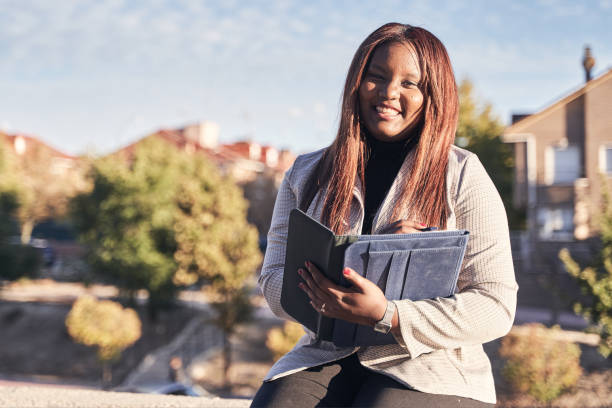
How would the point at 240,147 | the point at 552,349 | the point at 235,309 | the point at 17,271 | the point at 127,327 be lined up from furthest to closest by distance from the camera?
the point at 240,147
the point at 17,271
the point at 127,327
the point at 235,309
the point at 552,349

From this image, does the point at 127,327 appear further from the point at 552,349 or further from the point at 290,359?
the point at 290,359

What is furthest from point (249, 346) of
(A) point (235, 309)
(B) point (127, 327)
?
(B) point (127, 327)

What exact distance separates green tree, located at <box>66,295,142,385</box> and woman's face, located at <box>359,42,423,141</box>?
21.5 m

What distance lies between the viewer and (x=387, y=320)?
1.68m

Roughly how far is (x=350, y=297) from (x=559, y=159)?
25.4 metres

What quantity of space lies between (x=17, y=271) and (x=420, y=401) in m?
32.6

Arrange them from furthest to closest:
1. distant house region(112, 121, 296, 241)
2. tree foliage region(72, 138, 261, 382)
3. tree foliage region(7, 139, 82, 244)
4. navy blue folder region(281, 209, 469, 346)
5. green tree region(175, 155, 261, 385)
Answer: distant house region(112, 121, 296, 241)
tree foliage region(7, 139, 82, 244)
tree foliage region(72, 138, 261, 382)
green tree region(175, 155, 261, 385)
navy blue folder region(281, 209, 469, 346)

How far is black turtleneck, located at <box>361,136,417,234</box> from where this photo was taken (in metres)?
2.08

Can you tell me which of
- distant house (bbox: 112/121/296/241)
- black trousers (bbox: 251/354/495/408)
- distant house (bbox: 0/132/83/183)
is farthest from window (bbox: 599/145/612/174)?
distant house (bbox: 0/132/83/183)

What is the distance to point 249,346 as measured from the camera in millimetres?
23031

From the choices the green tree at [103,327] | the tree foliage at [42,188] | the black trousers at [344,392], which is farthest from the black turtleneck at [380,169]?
the tree foliage at [42,188]

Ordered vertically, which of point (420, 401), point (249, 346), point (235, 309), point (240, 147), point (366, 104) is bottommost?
point (249, 346)

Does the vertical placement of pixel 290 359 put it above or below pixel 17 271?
above

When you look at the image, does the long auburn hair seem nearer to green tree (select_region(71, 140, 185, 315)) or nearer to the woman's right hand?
the woman's right hand
